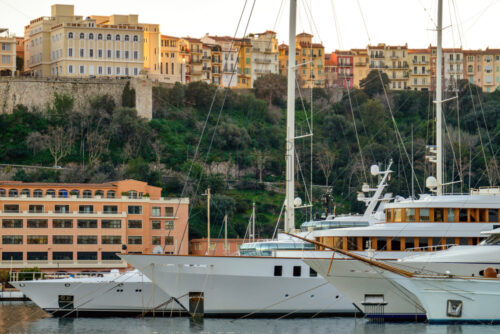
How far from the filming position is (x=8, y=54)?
109875mm

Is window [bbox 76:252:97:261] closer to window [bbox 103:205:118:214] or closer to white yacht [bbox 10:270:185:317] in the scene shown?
window [bbox 103:205:118:214]

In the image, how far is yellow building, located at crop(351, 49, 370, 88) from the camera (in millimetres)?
132000

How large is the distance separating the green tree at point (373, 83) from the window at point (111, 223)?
50.0 m

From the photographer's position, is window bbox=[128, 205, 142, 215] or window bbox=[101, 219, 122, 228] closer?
window bbox=[101, 219, 122, 228]

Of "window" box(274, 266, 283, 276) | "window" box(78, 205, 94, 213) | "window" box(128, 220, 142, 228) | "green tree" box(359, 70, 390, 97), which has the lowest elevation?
"window" box(128, 220, 142, 228)

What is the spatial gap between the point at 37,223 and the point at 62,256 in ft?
9.15

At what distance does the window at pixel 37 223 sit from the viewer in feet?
244

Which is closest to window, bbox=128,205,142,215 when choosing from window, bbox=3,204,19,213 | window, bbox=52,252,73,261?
window, bbox=52,252,73,261

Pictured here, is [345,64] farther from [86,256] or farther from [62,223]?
[86,256]

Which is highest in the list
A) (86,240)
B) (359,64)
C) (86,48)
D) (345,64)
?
(345,64)

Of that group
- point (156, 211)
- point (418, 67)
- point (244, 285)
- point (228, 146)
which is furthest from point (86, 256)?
point (418, 67)

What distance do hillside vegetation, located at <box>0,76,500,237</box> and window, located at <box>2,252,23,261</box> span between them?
577 inches

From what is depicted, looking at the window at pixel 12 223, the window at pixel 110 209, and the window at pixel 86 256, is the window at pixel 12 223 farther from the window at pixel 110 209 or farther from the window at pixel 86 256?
the window at pixel 110 209

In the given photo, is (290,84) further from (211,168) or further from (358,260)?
(211,168)
